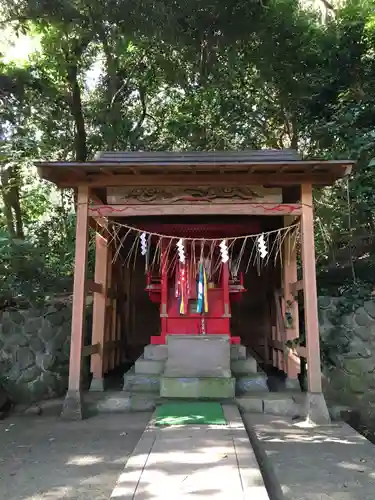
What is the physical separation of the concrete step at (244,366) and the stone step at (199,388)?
753 mm

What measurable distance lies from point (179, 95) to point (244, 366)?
28.1 ft

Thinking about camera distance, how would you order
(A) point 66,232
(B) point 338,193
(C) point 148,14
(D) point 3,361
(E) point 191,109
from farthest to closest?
(E) point 191,109 → (A) point 66,232 → (B) point 338,193 → (C) point 148,14 → (D) point 3,361

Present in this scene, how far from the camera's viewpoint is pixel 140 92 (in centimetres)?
1257

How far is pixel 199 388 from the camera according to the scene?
6.18 m

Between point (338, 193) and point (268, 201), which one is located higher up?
point (338, 193)

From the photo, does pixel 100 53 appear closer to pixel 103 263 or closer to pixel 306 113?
pixel 306 113

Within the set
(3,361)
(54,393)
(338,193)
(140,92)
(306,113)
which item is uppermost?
(140,92)

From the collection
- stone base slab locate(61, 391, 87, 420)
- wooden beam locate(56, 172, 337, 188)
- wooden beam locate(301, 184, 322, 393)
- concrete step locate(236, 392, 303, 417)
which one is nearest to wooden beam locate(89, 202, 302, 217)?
wooden beam locate(301, 184, 322, 393)

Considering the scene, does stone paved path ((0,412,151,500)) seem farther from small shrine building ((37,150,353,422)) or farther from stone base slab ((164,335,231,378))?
stone base slab ((164,335,231,378))

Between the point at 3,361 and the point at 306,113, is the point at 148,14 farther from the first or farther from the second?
the point at 3,361

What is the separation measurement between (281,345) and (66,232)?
6.29 m

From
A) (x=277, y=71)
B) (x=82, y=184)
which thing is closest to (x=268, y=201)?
(x=82, y=184)

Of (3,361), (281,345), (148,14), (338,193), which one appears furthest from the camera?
(338,193)

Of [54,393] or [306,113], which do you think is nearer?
[54,393]
